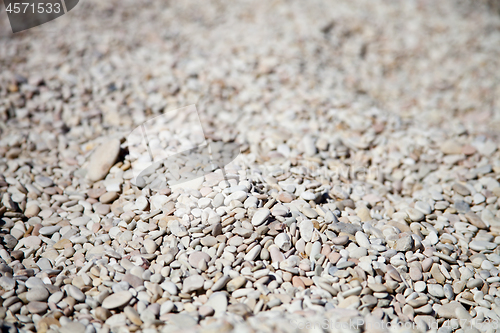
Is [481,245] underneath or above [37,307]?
underneath

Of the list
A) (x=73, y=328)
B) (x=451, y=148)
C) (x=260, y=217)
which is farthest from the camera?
(x=451, y=148)

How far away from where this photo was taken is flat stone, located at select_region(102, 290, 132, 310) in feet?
4.67

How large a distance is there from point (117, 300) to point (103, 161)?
1042mm

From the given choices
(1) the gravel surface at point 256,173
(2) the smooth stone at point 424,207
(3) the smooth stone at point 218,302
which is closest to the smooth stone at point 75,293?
(1) the gravel surface at point 256,173

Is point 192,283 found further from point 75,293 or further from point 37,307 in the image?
point 37,307

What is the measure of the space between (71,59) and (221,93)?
152cm

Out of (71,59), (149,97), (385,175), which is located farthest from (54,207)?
(385,175)

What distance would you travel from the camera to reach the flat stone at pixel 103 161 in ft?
7.13

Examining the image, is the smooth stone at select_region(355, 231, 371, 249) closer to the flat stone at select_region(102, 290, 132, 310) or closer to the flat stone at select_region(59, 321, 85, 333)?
the flat stone at select_region(102, 290, 132, 310)

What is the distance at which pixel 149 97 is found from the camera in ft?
9.75

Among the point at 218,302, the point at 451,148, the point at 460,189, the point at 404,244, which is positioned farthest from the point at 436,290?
the point at 451,148

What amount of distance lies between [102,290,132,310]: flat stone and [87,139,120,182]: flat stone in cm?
94

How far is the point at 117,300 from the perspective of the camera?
144 centimetres

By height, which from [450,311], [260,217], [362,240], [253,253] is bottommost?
[450,311]
